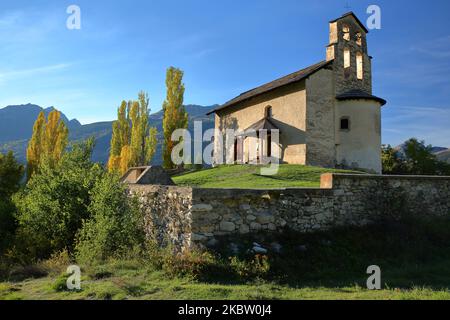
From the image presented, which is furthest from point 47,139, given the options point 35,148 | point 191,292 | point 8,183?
point 191,292

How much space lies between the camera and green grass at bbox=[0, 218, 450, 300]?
22.0 feet

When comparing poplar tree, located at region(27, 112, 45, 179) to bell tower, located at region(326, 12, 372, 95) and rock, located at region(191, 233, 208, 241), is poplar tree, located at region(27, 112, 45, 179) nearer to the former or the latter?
bell tower, located at region(326, 12, 372, 95)

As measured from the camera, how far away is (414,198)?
39.6 feet

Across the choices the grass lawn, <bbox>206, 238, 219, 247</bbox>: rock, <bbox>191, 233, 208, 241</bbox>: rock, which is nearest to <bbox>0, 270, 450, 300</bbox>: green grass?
the grass lawn

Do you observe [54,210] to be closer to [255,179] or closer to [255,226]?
[255,226]

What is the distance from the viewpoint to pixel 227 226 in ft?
29.6

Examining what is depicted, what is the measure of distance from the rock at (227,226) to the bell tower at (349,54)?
65.3 feet

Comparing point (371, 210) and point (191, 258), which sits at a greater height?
point (371, 210)

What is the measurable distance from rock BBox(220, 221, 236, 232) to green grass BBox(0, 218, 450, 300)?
1.56ft

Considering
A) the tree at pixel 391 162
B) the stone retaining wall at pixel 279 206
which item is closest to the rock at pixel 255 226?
the stone retaining wall at pixel 279 206

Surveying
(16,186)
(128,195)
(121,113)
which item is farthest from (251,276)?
(121,113)

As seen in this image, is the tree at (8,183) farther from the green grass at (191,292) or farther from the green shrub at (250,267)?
the green shrub at (250,267)
